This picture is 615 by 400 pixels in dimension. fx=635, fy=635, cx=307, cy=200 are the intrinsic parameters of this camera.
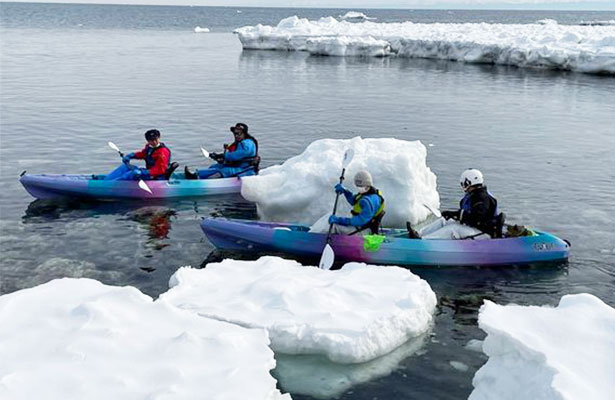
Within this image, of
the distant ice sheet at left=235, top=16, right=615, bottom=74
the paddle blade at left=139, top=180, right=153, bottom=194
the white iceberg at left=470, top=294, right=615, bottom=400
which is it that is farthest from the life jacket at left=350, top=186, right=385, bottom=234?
the distant ice sheet at left=235, top=16, right=615, bottom=74

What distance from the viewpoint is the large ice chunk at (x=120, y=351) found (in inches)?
232

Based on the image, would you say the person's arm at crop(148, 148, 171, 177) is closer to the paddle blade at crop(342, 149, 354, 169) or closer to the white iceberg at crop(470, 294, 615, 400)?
the paddle blade at crop(342, 149, 354, 169)

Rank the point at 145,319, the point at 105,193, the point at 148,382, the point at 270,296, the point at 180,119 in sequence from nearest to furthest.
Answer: the point at 148,382 → the point at 145,319 → the point at 270,296 → the point at 105,193 → the point at 180,119

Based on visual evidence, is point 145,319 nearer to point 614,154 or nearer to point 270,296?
point 270,296

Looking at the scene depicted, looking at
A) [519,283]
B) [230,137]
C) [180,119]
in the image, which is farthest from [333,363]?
[180,119]

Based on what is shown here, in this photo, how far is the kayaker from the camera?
15.5 meters

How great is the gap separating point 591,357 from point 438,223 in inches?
237

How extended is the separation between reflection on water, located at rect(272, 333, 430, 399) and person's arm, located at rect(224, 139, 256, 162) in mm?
8340

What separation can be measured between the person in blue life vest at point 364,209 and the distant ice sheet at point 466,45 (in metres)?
33.0

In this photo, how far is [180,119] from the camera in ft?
82.3

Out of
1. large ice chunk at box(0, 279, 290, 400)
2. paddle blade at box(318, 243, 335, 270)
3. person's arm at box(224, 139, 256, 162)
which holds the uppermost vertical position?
person's arm at box(224, 139, 256, 162)

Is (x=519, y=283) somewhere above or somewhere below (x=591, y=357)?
below

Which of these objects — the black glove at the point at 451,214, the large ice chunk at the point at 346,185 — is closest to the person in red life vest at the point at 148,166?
the large ice chunk at the point at 346,185

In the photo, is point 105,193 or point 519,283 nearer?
point 519,283
